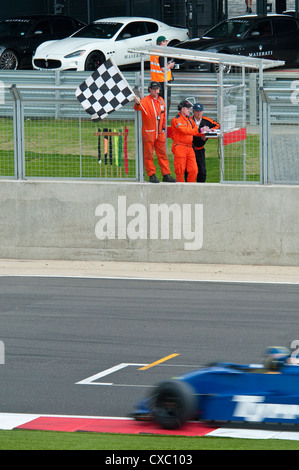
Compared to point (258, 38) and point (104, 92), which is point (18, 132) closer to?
point (104, 92)

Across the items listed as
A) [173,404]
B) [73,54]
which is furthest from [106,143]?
[73,54]

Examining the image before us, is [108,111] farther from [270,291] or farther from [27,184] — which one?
[270,291]

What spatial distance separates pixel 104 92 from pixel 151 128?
97 centimetres

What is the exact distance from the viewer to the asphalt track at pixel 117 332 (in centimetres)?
925

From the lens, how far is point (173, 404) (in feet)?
25.3

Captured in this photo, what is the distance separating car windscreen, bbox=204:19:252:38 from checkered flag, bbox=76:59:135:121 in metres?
12.6

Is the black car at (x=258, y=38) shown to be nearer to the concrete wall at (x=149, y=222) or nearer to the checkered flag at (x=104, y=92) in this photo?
the checkered flag at (x=104, y=92)

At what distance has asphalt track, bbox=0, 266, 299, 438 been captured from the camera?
9.25 meters

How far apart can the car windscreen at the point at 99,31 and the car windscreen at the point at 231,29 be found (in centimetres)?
293

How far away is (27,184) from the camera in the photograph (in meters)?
16.4

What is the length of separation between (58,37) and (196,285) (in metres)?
19.8

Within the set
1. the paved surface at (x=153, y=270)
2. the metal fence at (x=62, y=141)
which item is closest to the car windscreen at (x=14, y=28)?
the metal fence at (x=62, y=141)

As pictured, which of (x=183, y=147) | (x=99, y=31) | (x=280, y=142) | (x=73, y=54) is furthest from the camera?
(x=99, y=31)
